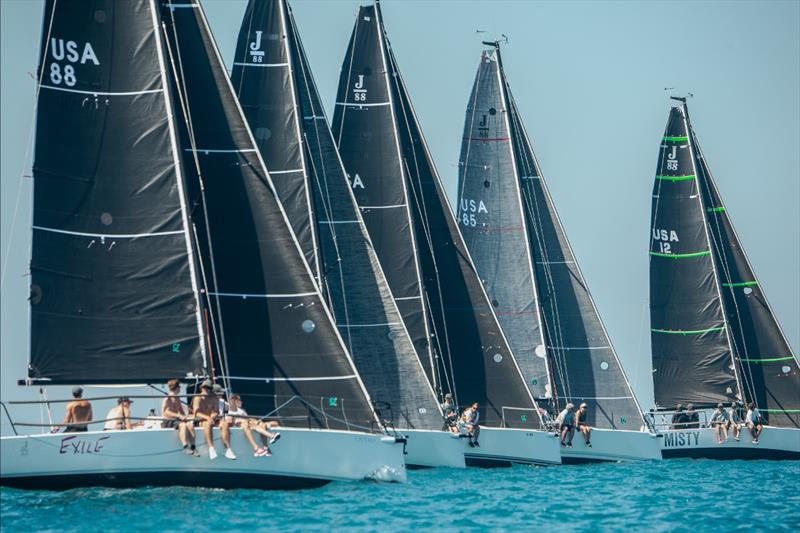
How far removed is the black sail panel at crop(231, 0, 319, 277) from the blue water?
6696mm

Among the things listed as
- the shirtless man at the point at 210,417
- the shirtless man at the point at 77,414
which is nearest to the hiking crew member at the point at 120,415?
the shirtless man at the point at 77,414

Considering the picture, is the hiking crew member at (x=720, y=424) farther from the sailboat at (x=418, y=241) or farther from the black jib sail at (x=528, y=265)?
the sailboat at (x=418, y=241)

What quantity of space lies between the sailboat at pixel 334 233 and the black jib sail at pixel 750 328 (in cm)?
1424

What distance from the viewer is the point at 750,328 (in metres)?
40.0

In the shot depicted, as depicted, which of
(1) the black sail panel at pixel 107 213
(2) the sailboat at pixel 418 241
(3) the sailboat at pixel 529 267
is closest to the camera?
(1) the black sail panel at pixel 107 213

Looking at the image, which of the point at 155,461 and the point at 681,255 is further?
the point at 681,255

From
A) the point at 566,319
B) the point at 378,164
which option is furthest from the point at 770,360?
the point at 378,164

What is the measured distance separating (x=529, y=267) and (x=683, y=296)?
6.41 m

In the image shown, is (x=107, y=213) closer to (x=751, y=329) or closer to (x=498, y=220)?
(x=498, y=220)

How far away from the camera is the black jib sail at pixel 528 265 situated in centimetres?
3612

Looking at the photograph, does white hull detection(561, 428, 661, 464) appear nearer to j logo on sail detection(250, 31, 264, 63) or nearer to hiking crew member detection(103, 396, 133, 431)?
j logo on sail detection(250, 31, 264, 63)

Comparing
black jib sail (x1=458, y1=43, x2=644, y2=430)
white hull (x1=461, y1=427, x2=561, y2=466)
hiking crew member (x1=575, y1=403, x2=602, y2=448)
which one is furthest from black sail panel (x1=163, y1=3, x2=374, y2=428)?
black jib sail (x1=458, y1=43, x2=644, y2=430)

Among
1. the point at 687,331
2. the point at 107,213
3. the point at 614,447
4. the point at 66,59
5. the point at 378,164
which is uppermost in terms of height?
the point at 66,59

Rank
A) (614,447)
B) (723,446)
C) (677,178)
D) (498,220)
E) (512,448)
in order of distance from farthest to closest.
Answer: (677,178) < (498,220) < (723,446) < (614,447) < (512,448)
